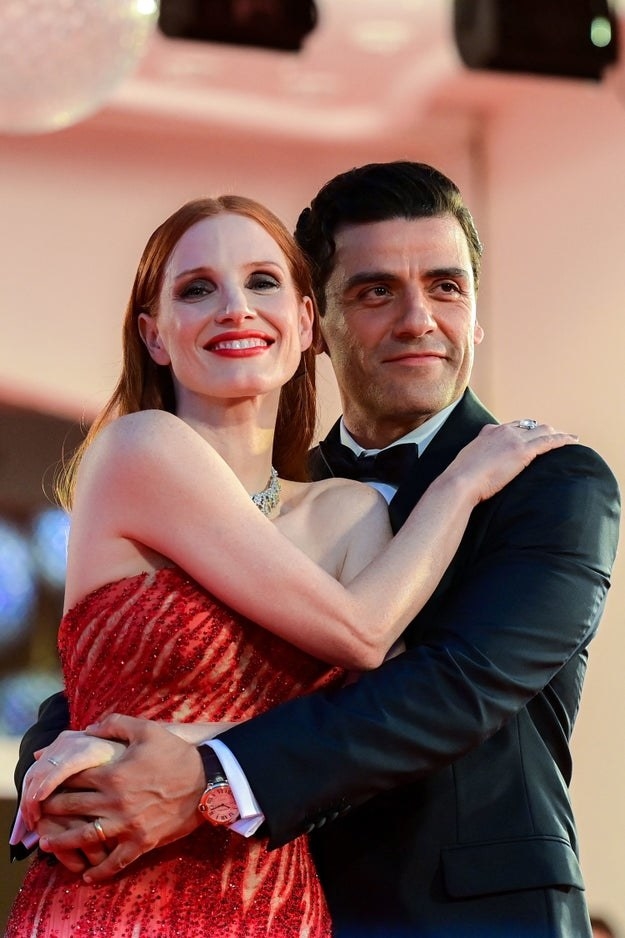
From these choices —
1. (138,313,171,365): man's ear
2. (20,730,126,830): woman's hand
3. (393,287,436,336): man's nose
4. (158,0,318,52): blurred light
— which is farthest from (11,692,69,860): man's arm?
(158,0,318,52): blurred light

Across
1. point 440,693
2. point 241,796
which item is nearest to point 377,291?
point 440,693

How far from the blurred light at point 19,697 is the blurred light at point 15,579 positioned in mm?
179

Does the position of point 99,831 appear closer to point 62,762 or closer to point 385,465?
point 62,762

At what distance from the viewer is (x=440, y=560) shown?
2.19 meters

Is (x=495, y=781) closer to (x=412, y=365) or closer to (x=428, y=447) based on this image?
(x=428, y=447)

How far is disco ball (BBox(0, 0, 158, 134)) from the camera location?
3.25 metres

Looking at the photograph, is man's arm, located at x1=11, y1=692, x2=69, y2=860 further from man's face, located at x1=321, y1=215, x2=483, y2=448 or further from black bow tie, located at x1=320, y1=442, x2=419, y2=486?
man's face, located at x1=321, y1=215, x2=483, y2=448

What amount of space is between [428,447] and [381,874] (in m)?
0.70

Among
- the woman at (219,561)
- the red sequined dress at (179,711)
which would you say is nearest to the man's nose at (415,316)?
the woman at (219,561)

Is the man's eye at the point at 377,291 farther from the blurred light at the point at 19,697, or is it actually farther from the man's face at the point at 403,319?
the blurred light at the point at 19,697

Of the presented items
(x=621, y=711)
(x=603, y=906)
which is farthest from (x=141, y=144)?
(x=603, y=906)

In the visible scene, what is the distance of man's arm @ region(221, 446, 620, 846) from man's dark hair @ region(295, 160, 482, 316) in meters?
0.67

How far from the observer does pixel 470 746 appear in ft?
6.87

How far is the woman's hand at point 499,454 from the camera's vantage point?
2293 millimetres
